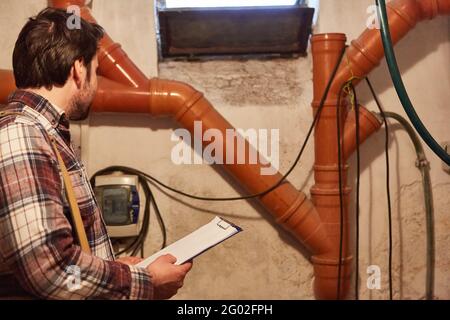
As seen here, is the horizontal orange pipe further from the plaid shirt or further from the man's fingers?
the plaid shirt

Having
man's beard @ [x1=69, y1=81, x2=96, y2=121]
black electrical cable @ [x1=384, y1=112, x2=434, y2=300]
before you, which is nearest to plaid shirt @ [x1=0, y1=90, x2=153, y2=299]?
man's beard @ [x1=69, y1=81, x2=96, y2=121]

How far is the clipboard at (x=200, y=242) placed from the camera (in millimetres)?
1256

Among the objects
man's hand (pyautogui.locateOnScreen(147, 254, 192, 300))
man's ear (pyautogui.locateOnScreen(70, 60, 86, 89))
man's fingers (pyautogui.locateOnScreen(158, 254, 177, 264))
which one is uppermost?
man's ear (pyautogui.locateOnScreen(70, 60, 86, 89))

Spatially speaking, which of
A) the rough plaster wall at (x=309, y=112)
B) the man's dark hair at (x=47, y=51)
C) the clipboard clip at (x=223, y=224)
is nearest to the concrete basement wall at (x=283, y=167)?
the rough plaster wall at (x=309, y=112)

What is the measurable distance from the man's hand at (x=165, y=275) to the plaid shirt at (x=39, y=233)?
0.06 meters

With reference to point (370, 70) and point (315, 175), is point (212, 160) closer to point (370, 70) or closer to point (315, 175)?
point (315, 175)

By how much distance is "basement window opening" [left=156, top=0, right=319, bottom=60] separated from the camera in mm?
2000

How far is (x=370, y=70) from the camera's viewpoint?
6.45 ft

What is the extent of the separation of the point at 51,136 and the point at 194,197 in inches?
38.6

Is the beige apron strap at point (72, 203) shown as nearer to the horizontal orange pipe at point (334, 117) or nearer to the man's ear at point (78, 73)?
the man's ear at point (78, 73)

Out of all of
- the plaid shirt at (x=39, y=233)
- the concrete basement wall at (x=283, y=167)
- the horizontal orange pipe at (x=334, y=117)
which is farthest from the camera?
the concrete basement wall at (x=283, y=167)

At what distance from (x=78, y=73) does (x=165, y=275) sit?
52cm
